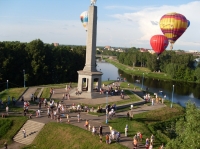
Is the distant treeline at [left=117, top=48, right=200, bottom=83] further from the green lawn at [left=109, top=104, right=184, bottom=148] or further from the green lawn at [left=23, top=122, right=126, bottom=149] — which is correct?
the green lawn at [left=23, top=122, right=126, bottom=149]

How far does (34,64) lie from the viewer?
61.2 m

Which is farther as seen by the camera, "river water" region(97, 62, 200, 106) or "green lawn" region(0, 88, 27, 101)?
"river water" region(97, 62, 200, 106)

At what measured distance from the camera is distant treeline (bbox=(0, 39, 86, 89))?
58750 millimetres

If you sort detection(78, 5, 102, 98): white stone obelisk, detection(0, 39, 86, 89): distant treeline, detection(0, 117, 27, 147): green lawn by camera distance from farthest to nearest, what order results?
detection(0, 39, 86, 89): distant treeline < detection(78, 5, 102, 98): white stone obelisk < detection(0, 117, 27, 147): green lawn

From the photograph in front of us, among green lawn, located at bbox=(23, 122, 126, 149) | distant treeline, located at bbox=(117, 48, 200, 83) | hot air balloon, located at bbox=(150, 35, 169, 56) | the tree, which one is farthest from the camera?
distant treeline, located at bbox=(117, 48, 200, 83)

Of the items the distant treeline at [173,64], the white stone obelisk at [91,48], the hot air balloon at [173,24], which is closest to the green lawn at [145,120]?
the white stone obelisk at [91,48]

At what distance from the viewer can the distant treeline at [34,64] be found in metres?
58.8

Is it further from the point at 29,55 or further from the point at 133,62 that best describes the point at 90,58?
the point at 133,62

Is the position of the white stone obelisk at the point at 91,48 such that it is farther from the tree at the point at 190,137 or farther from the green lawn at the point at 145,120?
the tree at the point at 190,137

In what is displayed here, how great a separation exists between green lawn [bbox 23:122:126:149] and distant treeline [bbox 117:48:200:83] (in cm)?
6794

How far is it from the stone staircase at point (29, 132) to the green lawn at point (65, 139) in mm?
732

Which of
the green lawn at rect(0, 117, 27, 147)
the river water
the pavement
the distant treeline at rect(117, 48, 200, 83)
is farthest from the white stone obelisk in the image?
the distant treeline at rect(117, 48, 200, 83)

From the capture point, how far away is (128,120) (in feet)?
101

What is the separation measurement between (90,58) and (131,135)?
19.9 metres
